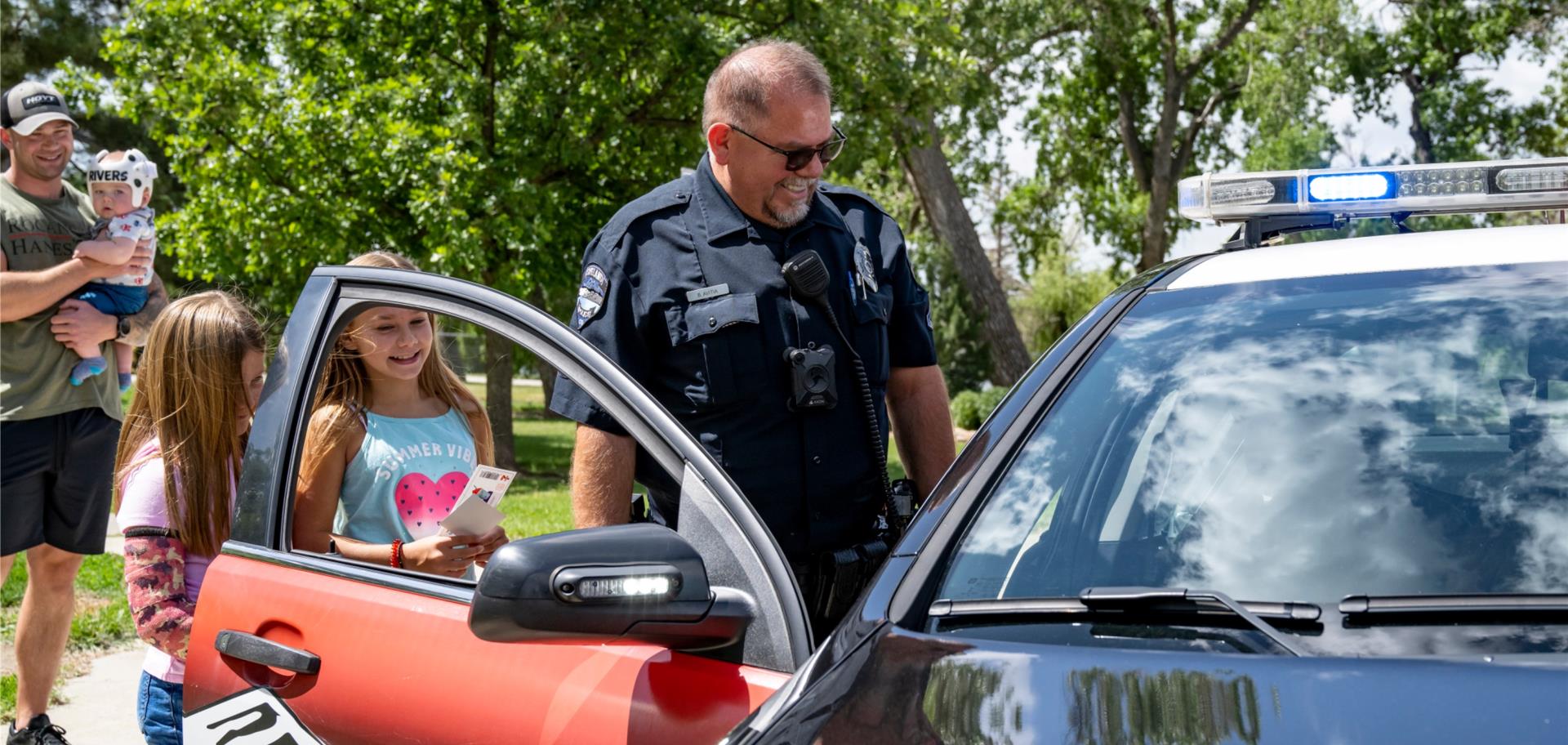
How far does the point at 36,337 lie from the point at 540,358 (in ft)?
10.2

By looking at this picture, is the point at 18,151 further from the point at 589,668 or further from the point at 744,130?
the point at 589,668

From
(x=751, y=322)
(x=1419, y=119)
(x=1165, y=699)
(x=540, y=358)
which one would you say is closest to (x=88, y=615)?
(x=751, y=322)

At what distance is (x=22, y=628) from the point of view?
14.7 ft

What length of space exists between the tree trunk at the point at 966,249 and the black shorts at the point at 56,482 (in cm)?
1565

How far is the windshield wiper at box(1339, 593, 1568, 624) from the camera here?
1.46 metres

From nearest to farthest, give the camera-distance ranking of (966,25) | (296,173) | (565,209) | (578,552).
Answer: (578,552), (296,173), (565,209), (966,25)

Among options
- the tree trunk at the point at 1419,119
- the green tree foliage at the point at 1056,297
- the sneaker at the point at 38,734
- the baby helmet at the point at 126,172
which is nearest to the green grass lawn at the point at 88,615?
the sneaker at the point at 38,734

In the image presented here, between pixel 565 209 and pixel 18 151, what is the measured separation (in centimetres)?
975

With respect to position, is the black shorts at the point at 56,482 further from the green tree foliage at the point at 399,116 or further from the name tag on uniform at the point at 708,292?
the green tree foliage at the point at 399,116

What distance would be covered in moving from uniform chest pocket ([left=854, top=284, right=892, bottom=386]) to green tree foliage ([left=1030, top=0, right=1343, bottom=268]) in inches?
786

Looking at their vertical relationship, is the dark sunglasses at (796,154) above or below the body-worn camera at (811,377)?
above

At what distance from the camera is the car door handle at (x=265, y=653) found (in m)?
2.25

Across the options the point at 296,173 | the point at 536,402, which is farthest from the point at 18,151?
the point at 536,402

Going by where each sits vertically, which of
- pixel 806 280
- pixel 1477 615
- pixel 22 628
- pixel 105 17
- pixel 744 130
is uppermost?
pixel 105 17
